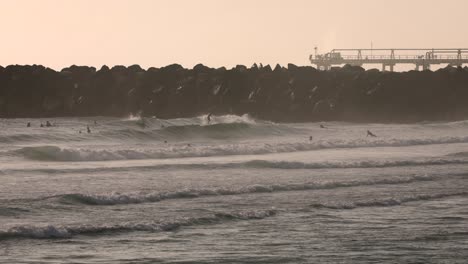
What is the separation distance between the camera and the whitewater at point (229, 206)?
16.6m

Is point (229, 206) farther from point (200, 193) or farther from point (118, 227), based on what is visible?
point (118, 227)

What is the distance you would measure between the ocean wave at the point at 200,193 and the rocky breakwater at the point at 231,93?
156 feet

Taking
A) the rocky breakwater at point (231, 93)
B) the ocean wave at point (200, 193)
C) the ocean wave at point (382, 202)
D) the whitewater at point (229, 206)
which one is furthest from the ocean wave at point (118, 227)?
the rocky breakwater at point (231, 93)

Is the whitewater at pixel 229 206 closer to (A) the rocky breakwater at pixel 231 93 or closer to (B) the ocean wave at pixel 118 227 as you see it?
(B) the ocean wave at pixel 118 227

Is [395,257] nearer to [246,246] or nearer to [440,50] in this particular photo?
[246,246]

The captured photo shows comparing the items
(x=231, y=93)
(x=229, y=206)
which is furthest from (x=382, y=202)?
(x=231, y=93)

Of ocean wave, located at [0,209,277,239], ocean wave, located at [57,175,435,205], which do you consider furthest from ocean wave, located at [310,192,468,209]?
ocean wave, located at [57,175,435,205]

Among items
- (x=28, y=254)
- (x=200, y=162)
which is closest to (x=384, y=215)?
(x=28, y=254)

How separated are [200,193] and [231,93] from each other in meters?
54.5

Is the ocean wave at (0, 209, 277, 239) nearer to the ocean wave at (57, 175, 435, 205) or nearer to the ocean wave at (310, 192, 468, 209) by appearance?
the ocean wave at (310, 192, 468, 209)

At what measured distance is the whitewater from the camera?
1656 cm

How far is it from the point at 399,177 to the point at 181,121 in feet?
124

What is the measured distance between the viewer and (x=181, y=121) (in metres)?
66.2

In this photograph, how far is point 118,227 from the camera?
60.9 ft
